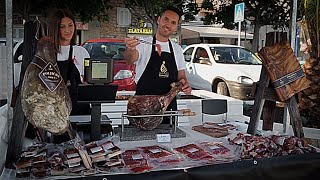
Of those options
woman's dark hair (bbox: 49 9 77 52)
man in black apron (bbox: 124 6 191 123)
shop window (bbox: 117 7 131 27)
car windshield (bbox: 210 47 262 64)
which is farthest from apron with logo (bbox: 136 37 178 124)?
shop window (bbox: 117 7 131 27)

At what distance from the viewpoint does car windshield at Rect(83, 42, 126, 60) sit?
235 inches

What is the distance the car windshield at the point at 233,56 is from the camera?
7117mm

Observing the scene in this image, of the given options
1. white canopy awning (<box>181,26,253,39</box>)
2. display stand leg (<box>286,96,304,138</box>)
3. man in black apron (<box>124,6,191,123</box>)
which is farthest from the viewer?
white canopy awning (<box>181,26,253,39</box>)

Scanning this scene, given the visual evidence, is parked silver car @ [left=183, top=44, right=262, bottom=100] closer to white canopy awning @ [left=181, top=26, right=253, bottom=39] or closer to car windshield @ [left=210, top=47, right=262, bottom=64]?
car windshield @ [left=210, top=47, right=262, bottom=64]

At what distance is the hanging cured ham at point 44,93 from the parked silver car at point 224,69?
5.24m

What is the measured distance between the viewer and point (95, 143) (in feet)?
5.27

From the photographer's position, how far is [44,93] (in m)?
1.43

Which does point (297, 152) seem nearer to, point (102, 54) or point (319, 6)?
point (319, 6)

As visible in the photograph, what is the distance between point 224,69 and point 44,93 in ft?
18.9

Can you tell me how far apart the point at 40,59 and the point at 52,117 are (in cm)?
23

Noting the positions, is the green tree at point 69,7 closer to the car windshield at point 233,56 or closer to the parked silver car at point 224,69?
the parked silver car at point 224,69

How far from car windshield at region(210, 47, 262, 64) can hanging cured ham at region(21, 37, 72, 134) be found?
592 centimetres

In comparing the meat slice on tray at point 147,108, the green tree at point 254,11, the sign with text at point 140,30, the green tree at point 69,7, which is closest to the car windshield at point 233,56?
the green tree at point 254,11

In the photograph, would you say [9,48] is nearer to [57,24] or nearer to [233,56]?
[57,24]
